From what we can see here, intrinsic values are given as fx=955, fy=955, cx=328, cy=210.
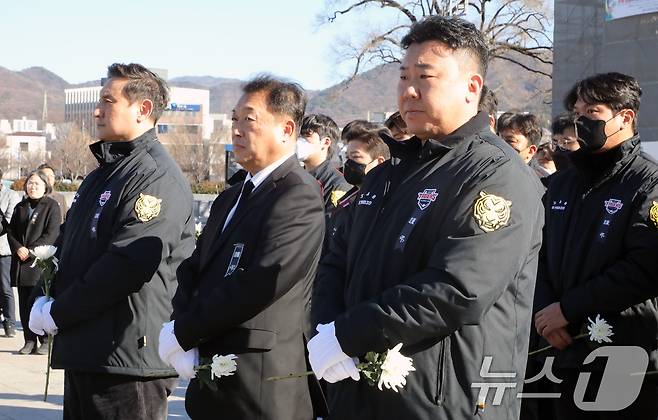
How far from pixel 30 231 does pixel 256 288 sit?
8.17 metres

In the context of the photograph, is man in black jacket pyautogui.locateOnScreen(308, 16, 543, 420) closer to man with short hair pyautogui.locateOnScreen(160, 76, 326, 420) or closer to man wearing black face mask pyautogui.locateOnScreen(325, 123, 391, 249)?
man with short hair pyautogui.locateOnScreen(160, 76, 326, 420)

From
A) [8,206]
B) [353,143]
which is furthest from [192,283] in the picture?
[8,206]

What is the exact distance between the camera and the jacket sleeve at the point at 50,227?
1140 cm

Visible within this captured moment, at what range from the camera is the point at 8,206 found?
1209cm

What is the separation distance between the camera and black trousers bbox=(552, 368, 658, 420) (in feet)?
15.4

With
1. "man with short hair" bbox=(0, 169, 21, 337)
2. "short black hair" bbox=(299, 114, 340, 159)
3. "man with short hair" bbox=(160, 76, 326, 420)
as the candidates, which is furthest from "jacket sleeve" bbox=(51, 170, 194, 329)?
"man with short hair" bbox=(0, 169, 21, 337)

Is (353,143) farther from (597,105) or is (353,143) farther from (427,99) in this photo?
(427,99)

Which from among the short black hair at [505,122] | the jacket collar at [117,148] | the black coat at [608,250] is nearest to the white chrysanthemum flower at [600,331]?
the black coat at [608,250]

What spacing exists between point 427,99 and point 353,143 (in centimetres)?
345

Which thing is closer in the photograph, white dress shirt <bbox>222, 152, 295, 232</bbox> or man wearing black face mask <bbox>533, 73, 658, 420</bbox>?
white dress shirt <bbox>222, 152, 295, 232</bbox>

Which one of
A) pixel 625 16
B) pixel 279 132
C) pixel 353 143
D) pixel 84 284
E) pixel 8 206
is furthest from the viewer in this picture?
pixel 625 16

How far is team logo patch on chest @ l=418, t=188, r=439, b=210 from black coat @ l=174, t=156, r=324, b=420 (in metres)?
0.91

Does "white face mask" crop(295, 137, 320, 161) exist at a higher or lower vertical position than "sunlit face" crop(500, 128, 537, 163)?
lower

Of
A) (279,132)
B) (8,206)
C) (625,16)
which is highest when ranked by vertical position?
(625,16)
